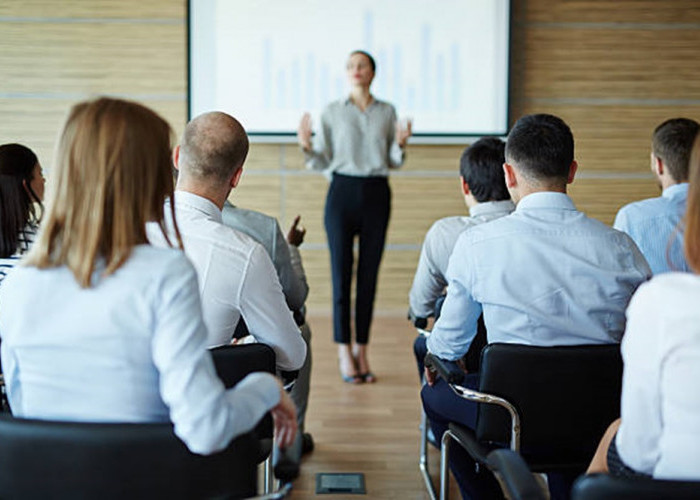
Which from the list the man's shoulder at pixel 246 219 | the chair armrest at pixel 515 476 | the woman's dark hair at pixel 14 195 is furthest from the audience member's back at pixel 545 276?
the woman's dark hair at pixel 14 195

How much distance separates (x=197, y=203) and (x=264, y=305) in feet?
Result: 1.34

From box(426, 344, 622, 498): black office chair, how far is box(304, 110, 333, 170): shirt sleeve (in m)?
2.89

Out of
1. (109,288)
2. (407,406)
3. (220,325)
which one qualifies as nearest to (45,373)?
(109,288)

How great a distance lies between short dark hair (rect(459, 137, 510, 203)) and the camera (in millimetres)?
2930

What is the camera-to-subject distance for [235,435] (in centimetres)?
126

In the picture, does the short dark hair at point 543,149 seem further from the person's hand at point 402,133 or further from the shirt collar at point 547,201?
the person's hand at point 402,133

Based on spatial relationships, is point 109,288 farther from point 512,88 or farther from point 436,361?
point 512,88

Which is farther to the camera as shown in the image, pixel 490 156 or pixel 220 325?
pixel 490 156

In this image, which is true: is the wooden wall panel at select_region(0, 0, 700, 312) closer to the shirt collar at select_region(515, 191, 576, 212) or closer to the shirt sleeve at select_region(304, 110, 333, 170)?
the shirt sleeve at select_region(304, 110, 333, 170)

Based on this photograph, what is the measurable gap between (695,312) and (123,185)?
3.01 ft

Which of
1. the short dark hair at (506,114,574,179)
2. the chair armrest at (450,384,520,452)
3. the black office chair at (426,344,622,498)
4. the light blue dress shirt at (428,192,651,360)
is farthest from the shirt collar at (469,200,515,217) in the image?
the chair armrest at (450,384,520,452)

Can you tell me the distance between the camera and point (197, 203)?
219 cm

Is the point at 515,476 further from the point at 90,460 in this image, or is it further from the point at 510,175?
the point at 510,175

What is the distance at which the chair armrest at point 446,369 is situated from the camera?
203 cm
